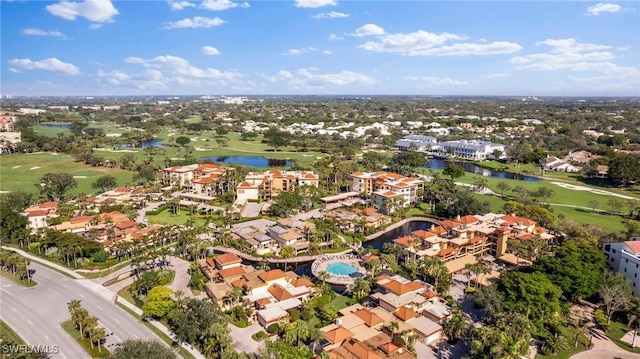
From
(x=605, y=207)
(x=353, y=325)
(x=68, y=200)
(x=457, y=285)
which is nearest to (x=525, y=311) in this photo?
(x=457, y=285)

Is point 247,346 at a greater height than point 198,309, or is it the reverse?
point 198,309

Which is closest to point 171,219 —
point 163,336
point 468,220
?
point 163,336

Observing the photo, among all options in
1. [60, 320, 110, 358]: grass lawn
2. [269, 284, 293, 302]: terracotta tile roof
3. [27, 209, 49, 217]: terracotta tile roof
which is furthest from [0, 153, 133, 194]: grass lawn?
[269, 284, 293, 302]: terracotta tile roof

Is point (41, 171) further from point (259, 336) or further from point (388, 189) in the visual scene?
point (259, 336)

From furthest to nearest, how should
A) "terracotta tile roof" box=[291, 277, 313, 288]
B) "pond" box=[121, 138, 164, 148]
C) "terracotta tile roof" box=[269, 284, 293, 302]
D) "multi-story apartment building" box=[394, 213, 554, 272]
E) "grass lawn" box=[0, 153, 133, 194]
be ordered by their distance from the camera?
"pond" box=[121, 138, 164, 148]
"grass lawn" box=[0, 153, 133, 194]
"multi-story apartment building" box=[394, 213, 554, 272]
"terracotta tile roof" box=[291, 277, 313, 288]
"terracotta tile roof" box=[269, 284, 293, 302]

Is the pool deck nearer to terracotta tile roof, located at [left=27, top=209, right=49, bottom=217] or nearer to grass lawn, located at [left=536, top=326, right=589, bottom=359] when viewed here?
grass lawn, located at [left=536, top=326, right=589, bottom=359]

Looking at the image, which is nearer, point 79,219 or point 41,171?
point 79,219

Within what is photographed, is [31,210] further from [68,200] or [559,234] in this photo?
[559,234]
